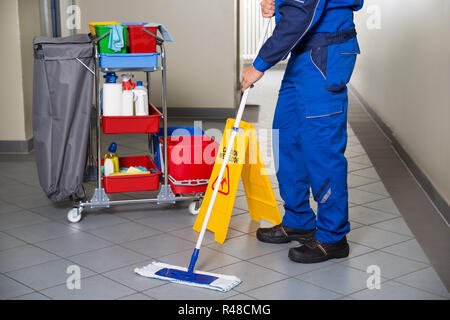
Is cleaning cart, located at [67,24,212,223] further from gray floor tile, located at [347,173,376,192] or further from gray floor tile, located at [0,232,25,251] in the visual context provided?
gray floor tile, located at [347,173,376,192]

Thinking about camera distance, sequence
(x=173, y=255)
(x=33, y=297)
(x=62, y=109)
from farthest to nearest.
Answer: (x=62, y=109) → (x=173, y=255) → (x=33, y=297)

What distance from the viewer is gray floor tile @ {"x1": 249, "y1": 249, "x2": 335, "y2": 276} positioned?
266cm

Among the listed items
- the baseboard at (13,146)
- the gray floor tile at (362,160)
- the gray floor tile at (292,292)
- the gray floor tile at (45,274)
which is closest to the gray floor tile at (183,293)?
the gray floor tile at (292,292)

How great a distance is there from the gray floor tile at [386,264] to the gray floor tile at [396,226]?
1.12 ft

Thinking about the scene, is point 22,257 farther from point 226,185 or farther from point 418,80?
point 418,80

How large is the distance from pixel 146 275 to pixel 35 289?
0.43 metres

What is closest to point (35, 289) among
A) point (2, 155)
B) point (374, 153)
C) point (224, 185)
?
point (224, 185)

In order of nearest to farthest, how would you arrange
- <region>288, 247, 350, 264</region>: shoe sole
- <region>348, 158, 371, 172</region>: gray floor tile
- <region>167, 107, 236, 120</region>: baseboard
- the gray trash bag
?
1. <region>288, 247, 350, 264</region>: shoe sole
2. the gray trash bag
3. <region>348, 158, 371, 172</region>: gray floor tile
4. <region>167, 107, 236, 120</region>: baseboard

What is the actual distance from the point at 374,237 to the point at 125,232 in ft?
4.01

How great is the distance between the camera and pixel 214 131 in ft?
19.0

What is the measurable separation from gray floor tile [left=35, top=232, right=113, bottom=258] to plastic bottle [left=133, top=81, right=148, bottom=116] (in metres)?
0.69

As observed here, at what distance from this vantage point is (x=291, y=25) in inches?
99.4

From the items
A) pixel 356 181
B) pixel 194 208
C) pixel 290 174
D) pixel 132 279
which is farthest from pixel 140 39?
pixel 356 181

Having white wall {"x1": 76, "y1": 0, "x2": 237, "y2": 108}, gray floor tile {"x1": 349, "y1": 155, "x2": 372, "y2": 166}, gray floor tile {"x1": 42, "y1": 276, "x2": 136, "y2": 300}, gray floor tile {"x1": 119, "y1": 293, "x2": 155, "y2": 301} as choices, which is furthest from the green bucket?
white wall {"x1": 76, "y1": 0, "x2": 237, "y2": 108}
